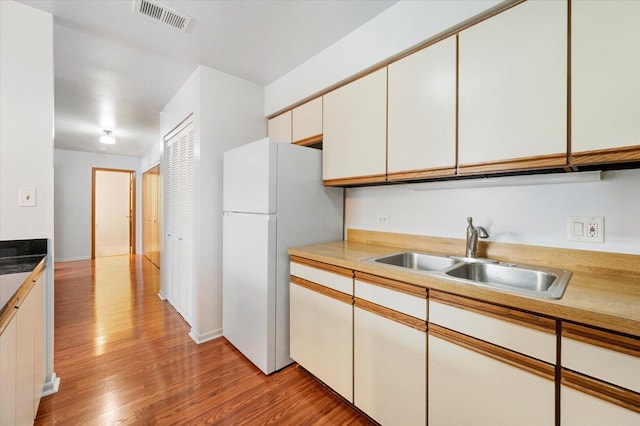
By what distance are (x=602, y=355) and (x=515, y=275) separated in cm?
62

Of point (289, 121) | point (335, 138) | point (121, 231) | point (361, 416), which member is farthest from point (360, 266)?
point (121, 231)

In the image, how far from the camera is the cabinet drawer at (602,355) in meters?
0.75

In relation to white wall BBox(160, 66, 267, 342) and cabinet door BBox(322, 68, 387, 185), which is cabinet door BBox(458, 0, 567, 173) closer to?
cabinet door BBox(322, 68, 387, 185)

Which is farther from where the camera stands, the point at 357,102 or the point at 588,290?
the point at 357,102

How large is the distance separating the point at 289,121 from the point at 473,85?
165cm

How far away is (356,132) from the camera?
6.25 feet

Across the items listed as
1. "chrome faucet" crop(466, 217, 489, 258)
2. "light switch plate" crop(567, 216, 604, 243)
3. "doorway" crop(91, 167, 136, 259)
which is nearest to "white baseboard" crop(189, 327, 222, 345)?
"chrome faucet" crop(466, 217, 489, 258)

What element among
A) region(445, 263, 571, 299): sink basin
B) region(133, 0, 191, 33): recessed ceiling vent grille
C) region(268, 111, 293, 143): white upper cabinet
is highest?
region(133, 0, 191, 33): recessed ceiling vent grille

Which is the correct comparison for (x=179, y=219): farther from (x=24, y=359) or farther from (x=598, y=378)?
(x=598, y=378)

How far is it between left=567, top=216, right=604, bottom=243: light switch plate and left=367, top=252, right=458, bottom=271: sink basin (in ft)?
1.82

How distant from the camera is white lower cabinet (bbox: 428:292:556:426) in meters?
0.90

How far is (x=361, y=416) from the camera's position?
60.2 inches

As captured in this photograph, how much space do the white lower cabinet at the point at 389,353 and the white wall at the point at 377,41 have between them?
1.41 m

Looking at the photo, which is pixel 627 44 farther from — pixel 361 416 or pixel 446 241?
pixel 361 416
